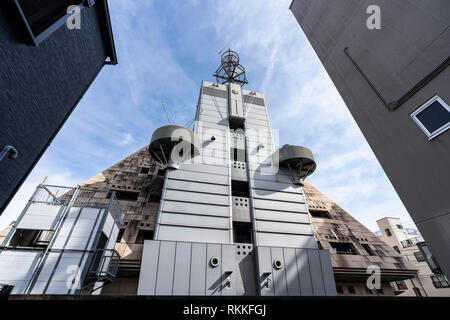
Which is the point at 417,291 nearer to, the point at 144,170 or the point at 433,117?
the point at 433,117

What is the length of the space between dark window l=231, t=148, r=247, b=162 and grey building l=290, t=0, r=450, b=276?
1057 cm

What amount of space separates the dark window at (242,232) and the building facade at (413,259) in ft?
70.0

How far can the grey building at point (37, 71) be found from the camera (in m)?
5.41

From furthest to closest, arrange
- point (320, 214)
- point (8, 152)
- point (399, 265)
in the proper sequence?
point (320, 214)
point (399, 265)
point (8, 152)

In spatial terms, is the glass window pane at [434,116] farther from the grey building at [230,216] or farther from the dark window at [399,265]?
the dark window at [399,265]

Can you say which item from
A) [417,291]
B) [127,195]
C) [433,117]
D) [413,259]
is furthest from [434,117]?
[413,259]

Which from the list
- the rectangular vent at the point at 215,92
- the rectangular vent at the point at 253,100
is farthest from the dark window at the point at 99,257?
the rectangular vent at the point at 253,100

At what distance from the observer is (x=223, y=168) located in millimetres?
16719

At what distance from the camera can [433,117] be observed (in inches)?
227

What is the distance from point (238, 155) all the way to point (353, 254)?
1426cm

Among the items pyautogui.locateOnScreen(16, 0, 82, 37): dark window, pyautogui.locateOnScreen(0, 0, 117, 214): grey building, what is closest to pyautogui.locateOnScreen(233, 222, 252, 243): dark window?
pyautogui.locateOnScreen(0, 0, 117, 214): grey building

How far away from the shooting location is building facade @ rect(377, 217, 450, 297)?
29.0 m

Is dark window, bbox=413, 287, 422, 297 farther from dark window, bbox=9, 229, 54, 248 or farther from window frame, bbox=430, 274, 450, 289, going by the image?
dark window, bbox=9, 229, 54, 248
